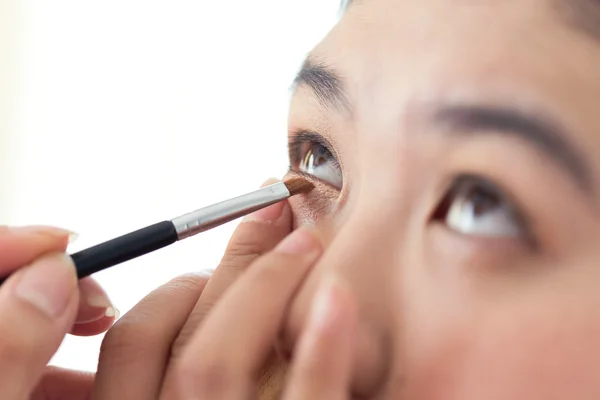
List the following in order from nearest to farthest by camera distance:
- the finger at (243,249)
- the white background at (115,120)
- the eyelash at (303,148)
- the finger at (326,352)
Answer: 1. the finger at (326,352)
2. the finger at (243,249)
3. the eyelash at (303,148)
4. the white background at (115,120)

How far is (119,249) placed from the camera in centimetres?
48

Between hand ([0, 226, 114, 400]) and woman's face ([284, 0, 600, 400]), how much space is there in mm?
159

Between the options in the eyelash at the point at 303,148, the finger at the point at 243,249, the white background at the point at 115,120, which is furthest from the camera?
the white background at the point at 115,120

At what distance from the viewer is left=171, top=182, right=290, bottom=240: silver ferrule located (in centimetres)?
51

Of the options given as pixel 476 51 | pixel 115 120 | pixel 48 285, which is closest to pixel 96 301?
pixel 48 285

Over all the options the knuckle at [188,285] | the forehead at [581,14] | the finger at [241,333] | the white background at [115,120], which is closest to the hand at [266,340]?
the finger at [241,333]

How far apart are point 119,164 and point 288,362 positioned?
856 mm

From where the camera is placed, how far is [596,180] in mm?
409

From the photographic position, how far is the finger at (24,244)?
44 centimetres

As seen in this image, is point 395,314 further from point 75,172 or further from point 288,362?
point 75,172

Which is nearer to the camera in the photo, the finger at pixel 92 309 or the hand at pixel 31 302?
the hand at pixel 31 302

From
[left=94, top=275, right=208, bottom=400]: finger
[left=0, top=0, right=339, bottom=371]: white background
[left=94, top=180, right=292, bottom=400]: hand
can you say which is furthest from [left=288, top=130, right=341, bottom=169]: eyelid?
[left=0, top=0, right=339, bottom=371]: white background

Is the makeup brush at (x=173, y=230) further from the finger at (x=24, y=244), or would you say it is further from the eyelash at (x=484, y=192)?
the eyelash at (x=484, y=192)

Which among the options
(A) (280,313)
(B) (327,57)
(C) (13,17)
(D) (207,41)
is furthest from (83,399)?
(C) (13,17)
